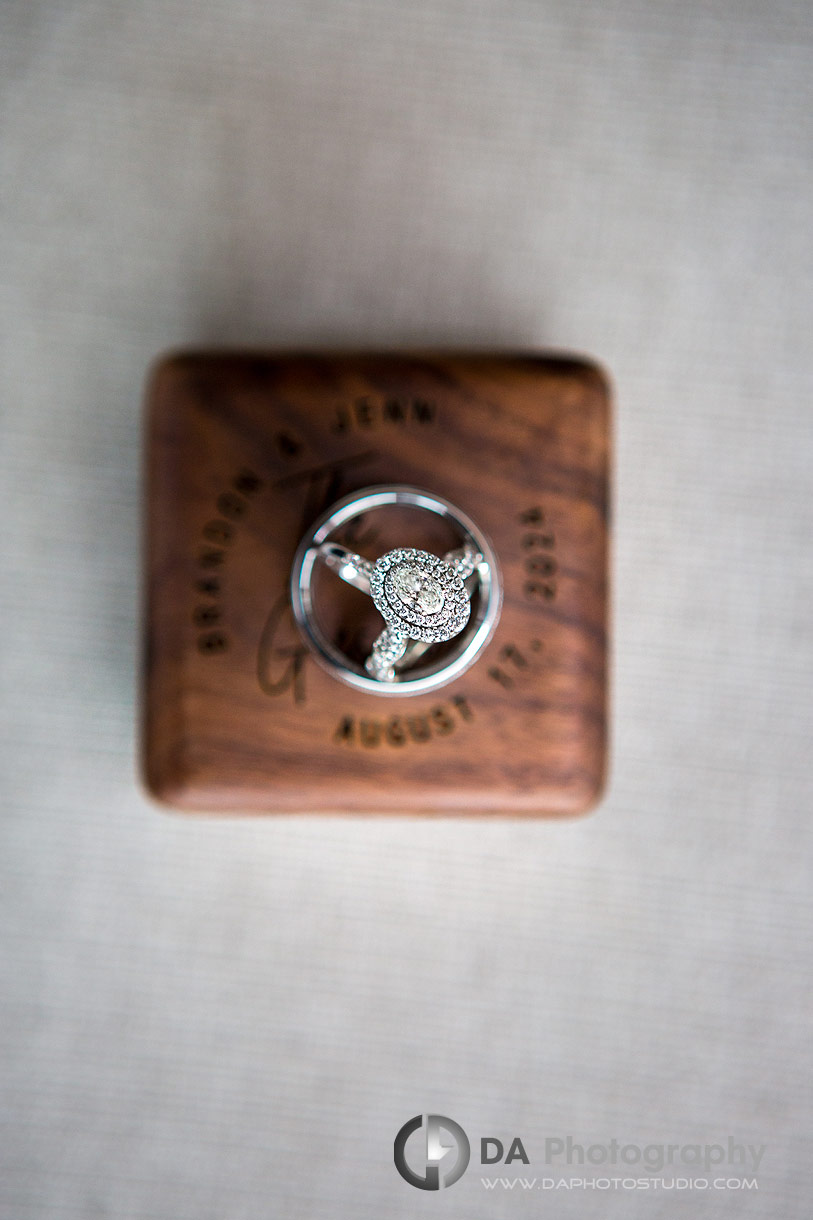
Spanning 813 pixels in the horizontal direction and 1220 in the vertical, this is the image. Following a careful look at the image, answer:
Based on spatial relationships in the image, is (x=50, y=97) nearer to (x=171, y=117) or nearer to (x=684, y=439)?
(x=171, y=117)

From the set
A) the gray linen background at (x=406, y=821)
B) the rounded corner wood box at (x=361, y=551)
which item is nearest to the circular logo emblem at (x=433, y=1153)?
the gray linen background at (x=406, y=821)

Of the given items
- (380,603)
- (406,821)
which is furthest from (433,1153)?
(380,603)

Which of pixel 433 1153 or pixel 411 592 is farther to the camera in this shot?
pixel 433 1153

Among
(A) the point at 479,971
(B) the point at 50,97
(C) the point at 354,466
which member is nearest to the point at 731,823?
(A) the point at 479,971

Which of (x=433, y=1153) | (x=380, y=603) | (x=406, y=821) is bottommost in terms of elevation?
(x=433, y=1153)

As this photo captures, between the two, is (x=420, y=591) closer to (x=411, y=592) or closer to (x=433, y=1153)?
(x=411, y=592)

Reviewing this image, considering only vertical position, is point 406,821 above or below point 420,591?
below

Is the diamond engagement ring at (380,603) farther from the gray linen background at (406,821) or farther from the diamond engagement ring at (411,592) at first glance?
the gray linen background at (406,821)
